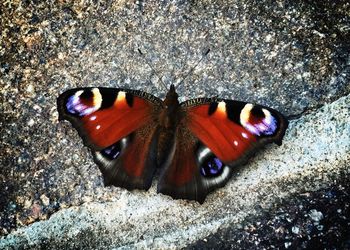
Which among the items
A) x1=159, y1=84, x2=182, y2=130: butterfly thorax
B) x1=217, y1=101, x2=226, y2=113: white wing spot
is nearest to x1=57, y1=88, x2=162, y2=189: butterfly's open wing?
x1=159, y1=84, x2=182, y2=130: butterfly thorax

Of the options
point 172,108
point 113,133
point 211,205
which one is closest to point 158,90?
point 172,108

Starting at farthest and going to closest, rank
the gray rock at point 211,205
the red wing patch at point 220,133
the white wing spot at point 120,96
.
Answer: the white wing spot at point 120,96 → the red wing patch at point 220,133 → the gray rock at point 211,205

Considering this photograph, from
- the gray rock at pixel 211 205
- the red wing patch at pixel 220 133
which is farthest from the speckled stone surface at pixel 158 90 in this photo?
the red wing patch at pixel 220 133

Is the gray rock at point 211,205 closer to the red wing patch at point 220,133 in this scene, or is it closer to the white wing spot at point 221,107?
the red wing patch at point 220,133

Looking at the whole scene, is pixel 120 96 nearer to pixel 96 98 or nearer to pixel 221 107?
pixel 96 98

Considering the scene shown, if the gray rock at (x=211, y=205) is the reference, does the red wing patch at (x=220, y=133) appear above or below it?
above

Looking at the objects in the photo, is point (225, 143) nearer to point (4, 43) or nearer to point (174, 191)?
point (174, 191)
